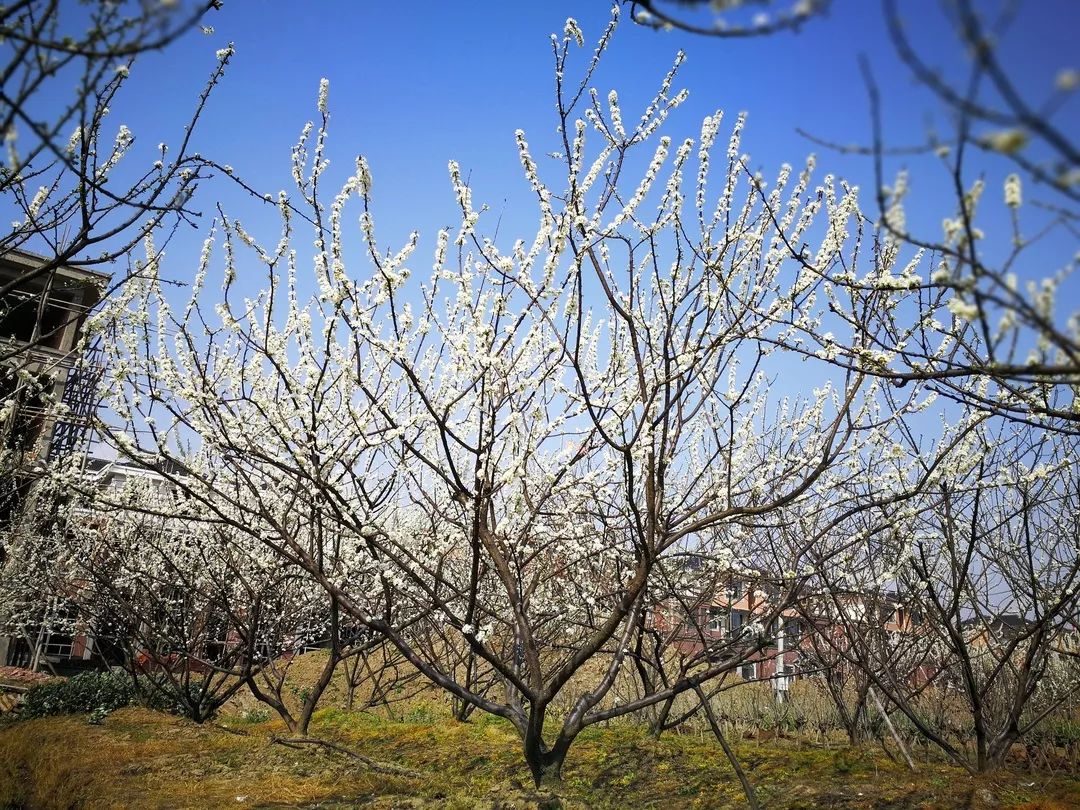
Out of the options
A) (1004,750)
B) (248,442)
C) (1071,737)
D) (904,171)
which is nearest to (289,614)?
(248,442)

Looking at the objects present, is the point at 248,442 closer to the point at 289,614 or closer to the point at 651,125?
the point at 651,125

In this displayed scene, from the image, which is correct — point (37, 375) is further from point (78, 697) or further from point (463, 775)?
point (78, 697)

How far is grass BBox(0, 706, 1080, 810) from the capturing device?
482 centimetres

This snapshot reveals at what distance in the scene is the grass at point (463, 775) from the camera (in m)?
4.82

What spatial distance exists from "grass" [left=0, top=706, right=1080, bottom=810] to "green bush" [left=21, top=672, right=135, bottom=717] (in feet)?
9.33

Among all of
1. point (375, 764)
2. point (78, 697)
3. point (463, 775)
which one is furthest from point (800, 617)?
point (78, 697)

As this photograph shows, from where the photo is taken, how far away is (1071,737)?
717cm

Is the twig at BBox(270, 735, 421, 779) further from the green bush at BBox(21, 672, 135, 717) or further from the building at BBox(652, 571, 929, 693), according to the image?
the green bush at BBox(21, 672, 135, 717)

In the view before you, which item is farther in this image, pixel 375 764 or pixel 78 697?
pixel 78 697

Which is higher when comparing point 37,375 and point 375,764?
point 37,375

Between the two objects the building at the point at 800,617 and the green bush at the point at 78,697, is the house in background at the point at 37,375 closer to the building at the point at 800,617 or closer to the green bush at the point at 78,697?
the green bush at the point at 78,697

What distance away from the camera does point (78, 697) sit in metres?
11.1

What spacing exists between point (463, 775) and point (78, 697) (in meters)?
8.35

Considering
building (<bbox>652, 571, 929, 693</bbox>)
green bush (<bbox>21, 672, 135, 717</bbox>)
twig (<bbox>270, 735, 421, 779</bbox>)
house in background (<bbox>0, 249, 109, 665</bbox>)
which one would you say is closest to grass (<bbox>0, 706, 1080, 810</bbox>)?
twig (<bbox>270, 735, 421, 779</bbox>)
